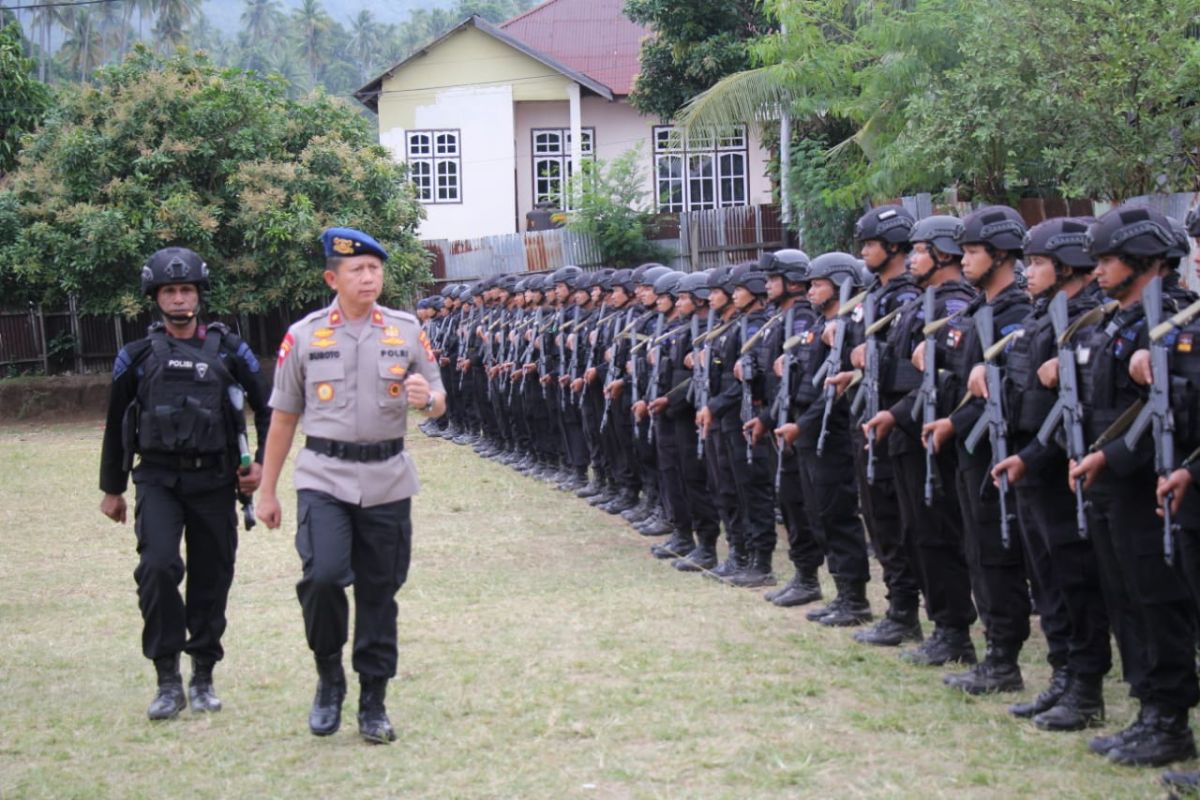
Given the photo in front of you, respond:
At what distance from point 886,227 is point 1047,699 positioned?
2.73 meters

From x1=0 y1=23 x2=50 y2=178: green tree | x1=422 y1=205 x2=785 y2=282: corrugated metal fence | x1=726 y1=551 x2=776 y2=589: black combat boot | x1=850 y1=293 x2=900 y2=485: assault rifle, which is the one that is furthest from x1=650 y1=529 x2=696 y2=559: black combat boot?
x1=0 y1=23 x2=50 y2=178: green tree

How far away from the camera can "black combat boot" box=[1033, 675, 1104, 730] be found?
6.23 meters

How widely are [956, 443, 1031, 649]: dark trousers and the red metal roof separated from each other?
31002mm

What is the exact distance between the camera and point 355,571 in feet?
20.6

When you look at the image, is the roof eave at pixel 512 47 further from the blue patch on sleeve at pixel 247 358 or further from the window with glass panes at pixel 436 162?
the blue patch on sleeve at pixel 247 358

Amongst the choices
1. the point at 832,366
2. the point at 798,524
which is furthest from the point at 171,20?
the point at 832,366

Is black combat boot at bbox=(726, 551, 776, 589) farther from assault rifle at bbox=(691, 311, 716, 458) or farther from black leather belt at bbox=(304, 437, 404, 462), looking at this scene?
black leather belt at bbox=(304, 437, 404, 462)

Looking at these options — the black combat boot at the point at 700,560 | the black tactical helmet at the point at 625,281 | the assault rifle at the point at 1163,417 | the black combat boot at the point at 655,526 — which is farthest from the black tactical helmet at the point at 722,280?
the assault rifle at the point at 1163,417

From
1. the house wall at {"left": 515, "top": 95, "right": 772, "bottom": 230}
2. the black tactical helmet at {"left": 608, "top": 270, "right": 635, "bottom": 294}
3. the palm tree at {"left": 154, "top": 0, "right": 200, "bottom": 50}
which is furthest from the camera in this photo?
the palm tree at {"left": 154, "top": 0, "right": 200, "bottom": 50}

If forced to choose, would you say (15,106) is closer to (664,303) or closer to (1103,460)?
(664,303)

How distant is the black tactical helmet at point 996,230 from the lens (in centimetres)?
691

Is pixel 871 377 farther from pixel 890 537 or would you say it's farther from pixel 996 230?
pixel 996 230

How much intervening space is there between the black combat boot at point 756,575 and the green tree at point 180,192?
49.2ft

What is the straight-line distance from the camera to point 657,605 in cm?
926
